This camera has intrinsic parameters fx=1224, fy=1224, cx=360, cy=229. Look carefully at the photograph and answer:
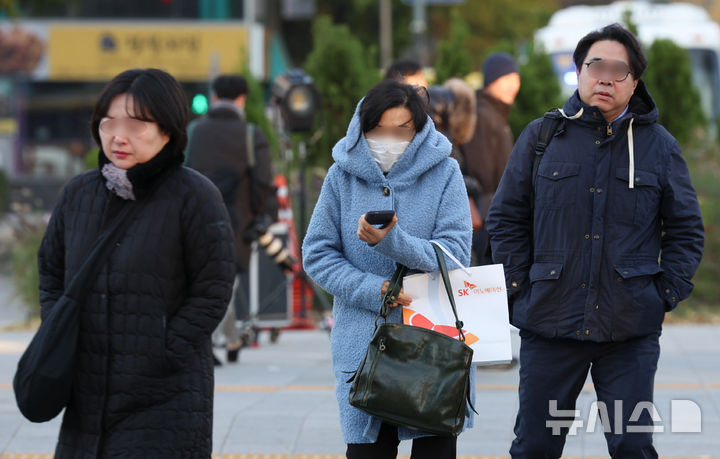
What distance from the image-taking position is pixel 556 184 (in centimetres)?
429

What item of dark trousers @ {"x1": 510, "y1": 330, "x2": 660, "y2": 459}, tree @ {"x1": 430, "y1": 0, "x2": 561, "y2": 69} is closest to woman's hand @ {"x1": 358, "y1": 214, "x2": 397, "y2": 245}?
dark trousers @ {"x1": 510, "y1": 330, "x2": 660, "y2": 459}

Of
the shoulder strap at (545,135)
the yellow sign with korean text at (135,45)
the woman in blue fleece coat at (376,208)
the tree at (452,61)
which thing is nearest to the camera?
the woman in blue fleece coat at (376,208)

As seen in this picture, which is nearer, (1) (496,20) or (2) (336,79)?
(2) (336,79)

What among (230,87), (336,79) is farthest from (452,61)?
(230,87)

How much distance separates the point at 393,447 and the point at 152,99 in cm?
139

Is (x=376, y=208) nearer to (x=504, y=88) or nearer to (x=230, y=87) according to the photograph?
(x=504, y=88)

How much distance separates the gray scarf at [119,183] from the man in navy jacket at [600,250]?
4.63 ft

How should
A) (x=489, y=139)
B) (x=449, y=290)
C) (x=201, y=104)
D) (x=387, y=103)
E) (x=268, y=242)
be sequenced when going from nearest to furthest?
(x=449, y=290), (x=387, y=103), (x=489, y=139), (x=268, y=242), (x=201, y=104)

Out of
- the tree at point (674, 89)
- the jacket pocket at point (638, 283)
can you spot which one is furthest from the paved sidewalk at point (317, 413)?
the tree at point (674, 89)

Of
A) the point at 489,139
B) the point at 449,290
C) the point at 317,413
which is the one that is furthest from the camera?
the point at 489,139

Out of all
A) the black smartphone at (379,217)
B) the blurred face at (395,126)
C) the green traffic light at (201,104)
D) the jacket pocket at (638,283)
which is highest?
the blurred face at (395,126)

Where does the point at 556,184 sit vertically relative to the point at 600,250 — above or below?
above

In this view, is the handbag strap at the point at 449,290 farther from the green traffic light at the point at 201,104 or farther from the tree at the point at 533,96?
the tree at the point at 533,96

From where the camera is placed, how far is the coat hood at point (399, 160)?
404 cm
